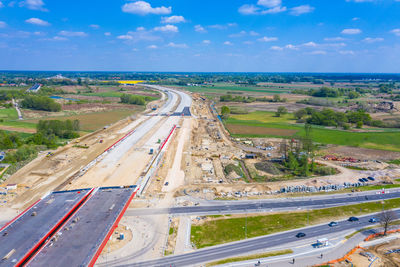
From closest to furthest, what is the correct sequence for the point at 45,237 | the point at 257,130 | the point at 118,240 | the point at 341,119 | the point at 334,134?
the point at 45,237 < the point at 118,240 < the point at 334,134 < the point at 257,130 < the point at 341,119

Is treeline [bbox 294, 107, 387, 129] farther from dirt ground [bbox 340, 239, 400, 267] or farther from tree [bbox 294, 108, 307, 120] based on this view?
dirt ground [bbox 340, 239, 400, 267]

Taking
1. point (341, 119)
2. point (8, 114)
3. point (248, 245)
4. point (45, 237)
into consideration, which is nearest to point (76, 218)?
point (45, 237)

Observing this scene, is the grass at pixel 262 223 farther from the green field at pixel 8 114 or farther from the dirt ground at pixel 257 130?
the green field at pixel 8 114

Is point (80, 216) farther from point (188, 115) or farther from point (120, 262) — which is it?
point (188, 115)

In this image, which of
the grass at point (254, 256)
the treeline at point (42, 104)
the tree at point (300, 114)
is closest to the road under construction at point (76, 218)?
the grass at point (254, 256)

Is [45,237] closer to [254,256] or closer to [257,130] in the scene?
[254,256]

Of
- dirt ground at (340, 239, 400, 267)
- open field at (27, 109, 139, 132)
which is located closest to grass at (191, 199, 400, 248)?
dirt ground at (340, 239, 400, 267)
